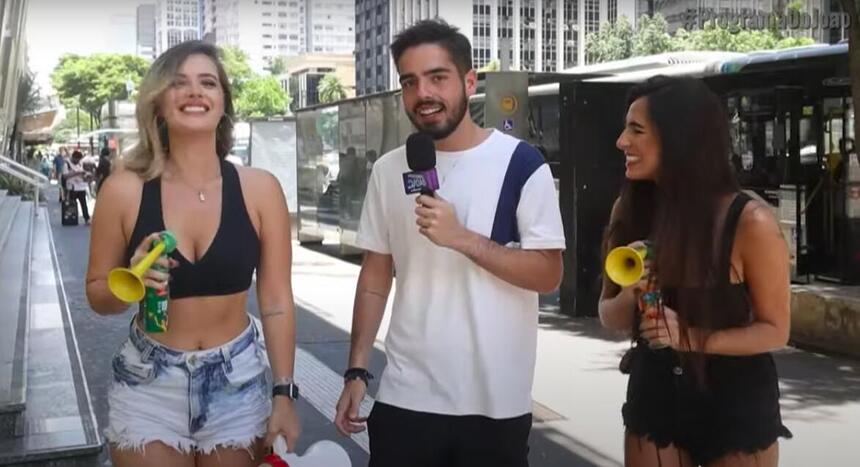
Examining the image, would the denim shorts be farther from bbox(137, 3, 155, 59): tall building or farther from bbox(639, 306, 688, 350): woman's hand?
bbox(137, 3, 155, 59): tall building

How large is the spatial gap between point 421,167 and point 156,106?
77cm

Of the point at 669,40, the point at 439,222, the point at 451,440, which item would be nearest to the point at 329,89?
the point at 669,40

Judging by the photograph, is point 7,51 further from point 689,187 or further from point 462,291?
point 689,187

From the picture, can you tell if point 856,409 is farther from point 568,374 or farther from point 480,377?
point 480,377

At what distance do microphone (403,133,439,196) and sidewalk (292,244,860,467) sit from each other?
11.1 ft

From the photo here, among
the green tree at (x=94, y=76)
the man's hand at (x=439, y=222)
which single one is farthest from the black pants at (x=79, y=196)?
the green tree at (x=94, y=76)

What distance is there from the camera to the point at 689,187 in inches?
102

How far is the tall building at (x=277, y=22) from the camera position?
461ft

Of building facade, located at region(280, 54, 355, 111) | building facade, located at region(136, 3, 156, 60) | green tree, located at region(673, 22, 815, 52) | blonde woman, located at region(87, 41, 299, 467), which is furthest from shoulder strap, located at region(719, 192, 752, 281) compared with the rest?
building facade, located at region(280, 54, 355, 111)

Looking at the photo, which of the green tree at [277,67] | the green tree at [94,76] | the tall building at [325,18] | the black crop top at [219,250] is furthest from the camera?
the tall building at [325,18]

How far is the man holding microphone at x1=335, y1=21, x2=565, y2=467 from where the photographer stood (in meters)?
2.75

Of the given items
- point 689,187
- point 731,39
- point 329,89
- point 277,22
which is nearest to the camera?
point 689,187

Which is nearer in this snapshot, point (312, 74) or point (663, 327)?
point (663, 327)

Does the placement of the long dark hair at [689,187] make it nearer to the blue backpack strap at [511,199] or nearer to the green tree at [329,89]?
the blue backpack strap at [511,199]
